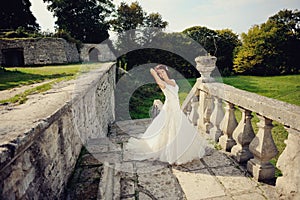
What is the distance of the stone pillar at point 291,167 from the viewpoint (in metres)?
1.88

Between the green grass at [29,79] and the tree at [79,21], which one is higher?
the tree at [79,21]

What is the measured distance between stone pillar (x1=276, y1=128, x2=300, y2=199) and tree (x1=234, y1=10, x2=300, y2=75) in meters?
15.3

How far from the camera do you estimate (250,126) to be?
268 centimetres

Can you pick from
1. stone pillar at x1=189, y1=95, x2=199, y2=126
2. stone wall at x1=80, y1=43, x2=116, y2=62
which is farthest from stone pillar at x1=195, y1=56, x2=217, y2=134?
stone wall at x1=80, y1=43, x2=116, y2=62

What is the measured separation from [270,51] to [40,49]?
60.5 feet

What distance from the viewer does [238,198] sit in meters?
2.13

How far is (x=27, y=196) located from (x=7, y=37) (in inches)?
Result: 870

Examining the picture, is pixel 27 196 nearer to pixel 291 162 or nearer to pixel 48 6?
pixel 291 162

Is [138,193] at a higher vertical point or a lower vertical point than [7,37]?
lower

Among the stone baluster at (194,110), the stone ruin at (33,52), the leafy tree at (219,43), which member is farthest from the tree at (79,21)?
the stone baluster at (194,110)

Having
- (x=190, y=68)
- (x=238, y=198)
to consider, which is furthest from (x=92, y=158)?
(x=190, y=68)

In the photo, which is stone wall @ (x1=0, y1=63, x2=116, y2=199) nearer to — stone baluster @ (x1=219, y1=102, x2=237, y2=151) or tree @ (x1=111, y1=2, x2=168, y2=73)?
stone baluster @ (x1=219, y1=102, x2=237, y2=151)

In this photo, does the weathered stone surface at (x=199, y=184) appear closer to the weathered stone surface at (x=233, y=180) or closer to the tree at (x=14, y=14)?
the weathered stone surface at (x=233, y=180)

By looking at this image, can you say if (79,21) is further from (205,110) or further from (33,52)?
(205,110)
